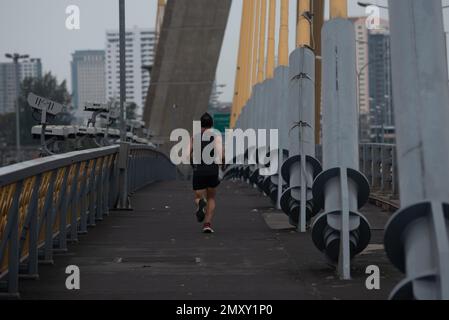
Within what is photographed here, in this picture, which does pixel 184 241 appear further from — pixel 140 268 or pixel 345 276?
pixel 345 276

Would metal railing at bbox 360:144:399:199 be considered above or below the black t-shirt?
above

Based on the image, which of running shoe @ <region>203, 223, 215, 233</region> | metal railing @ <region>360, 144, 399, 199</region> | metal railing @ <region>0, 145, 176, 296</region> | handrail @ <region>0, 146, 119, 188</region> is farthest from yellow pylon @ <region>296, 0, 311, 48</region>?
metal railing @ <region>360, 144, 399, 199</region>

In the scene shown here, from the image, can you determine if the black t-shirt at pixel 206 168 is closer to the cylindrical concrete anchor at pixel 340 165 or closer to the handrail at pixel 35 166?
the handrail at pixel 35 166

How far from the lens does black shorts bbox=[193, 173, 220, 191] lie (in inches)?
770

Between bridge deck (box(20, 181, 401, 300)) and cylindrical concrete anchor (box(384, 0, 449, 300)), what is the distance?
2800 mm

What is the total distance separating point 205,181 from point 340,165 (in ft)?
18.2

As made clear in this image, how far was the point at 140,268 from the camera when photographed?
13.8 metres

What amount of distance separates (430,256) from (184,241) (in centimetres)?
937

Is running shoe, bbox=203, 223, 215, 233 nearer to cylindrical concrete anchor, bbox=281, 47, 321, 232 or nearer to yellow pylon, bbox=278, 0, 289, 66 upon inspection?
cylindrical concrete anchor, bbox=281, 47, 321, 232

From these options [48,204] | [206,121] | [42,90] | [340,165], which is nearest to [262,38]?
[206,121]

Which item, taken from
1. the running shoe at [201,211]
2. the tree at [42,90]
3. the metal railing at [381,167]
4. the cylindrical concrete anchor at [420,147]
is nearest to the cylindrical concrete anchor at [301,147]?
the running shoe at [201,211]

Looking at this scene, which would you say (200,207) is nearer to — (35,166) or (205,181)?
(205,181)

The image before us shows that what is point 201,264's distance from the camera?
14219 mm
